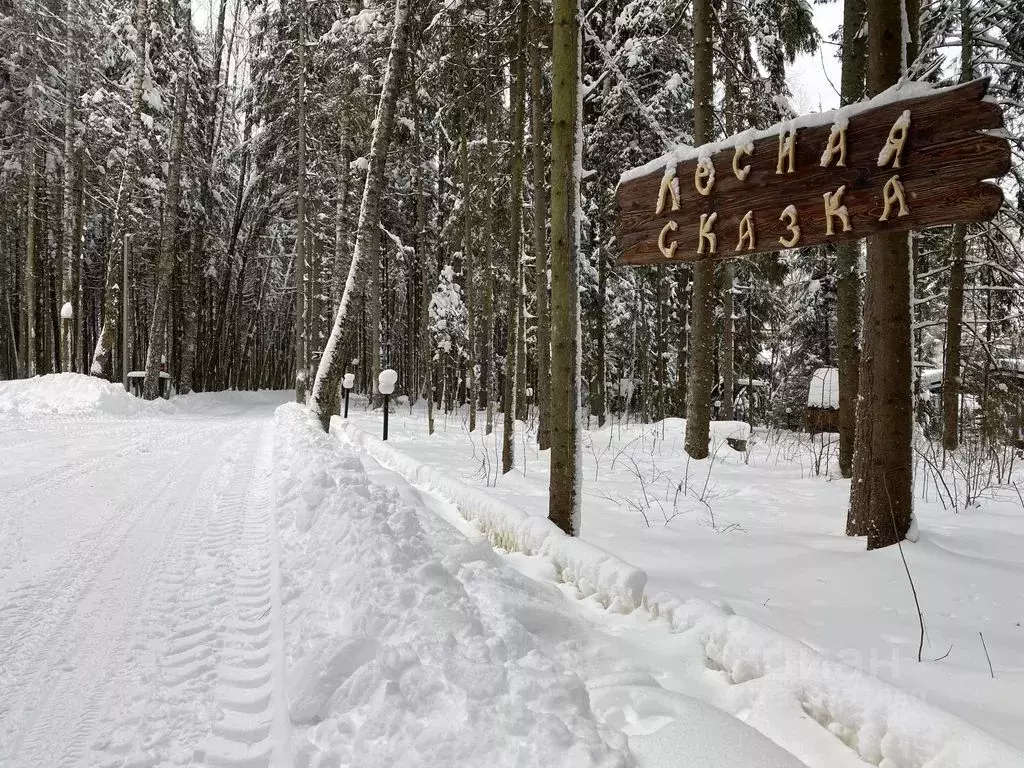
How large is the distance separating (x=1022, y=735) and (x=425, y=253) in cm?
1910

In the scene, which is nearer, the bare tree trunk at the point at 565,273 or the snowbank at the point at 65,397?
the bare tree trunk at the point at 565,273

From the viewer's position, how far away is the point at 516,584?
3324mm

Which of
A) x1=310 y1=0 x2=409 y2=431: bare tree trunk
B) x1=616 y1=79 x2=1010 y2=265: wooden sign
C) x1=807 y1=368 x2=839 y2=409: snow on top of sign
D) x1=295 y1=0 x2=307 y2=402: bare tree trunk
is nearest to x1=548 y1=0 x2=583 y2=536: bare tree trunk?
x1=616 y1=79 x2=1010 y2=265: wooden sign

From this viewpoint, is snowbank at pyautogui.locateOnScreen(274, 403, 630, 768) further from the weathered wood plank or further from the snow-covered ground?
the weathered wood plank

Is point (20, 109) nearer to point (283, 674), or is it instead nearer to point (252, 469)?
point (252, 469)

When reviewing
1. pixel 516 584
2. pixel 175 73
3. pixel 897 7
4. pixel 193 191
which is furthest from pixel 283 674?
pixel 193 191

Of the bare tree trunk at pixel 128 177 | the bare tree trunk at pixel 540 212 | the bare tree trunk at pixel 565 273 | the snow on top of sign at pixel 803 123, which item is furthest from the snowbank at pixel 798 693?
the bare tree trunk at pixel 128 177

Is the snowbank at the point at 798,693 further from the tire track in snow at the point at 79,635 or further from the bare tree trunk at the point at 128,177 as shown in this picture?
the bare tree trunk at the point at 128,177

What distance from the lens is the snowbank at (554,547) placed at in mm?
3092

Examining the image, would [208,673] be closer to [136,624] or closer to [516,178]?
[136,624]

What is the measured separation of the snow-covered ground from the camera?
1.92 meters

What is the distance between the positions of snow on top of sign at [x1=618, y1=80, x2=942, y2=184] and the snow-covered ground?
2328 mm

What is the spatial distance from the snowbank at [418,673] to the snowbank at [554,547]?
0.44 meters

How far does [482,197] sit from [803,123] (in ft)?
44.1
